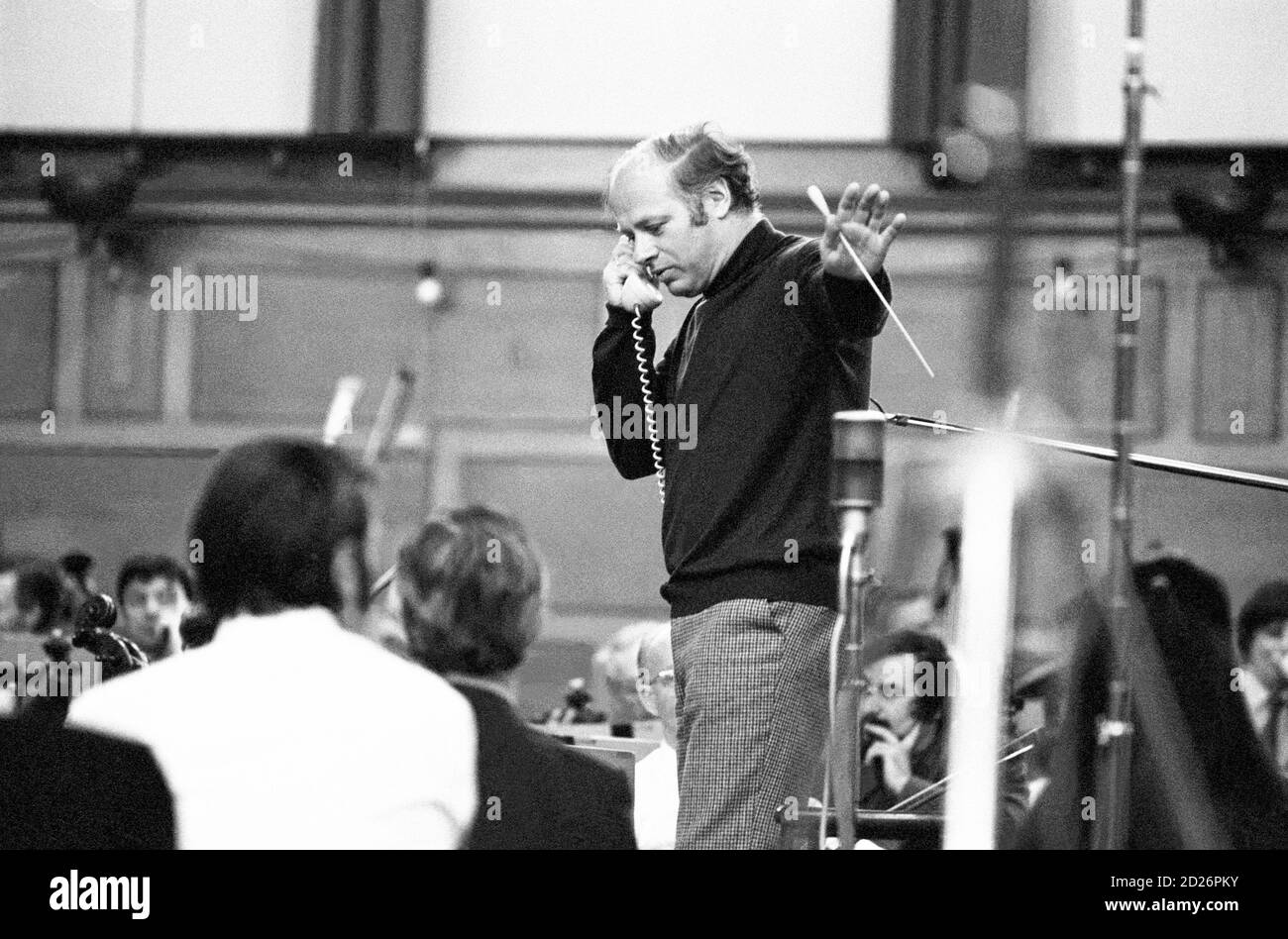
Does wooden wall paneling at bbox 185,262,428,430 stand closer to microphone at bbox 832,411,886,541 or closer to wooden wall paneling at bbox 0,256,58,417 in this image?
wooden wall paneling at bbox 0,256,58,417

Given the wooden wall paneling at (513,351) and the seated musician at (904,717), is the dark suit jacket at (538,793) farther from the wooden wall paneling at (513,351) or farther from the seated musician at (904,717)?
the wooden wall paneling at (513,351)

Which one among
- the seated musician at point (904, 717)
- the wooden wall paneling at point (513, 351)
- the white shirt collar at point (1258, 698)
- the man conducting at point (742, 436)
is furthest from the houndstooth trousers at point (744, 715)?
the wooden wall paneling at point (513, 351)

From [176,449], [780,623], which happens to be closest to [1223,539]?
[780,623]

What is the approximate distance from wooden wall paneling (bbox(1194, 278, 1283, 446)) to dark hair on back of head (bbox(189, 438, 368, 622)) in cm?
264

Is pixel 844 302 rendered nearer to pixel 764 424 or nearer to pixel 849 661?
pixel 764 424

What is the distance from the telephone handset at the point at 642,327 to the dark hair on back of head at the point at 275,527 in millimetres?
479

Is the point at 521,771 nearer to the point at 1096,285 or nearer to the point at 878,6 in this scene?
the point at 878,6

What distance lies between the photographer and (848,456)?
214cm

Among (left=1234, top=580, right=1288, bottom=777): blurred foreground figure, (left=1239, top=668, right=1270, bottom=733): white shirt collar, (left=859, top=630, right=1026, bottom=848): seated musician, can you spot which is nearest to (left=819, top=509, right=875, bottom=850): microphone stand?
(left=859, top=630, right=1026, bottom=848): seated musician

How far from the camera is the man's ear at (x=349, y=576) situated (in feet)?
6.88

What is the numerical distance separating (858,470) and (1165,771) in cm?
88

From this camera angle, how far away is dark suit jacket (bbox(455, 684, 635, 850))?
2342mm

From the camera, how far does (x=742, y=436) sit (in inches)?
89.2

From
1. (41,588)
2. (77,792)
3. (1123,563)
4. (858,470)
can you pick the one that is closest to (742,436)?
(858,470)
